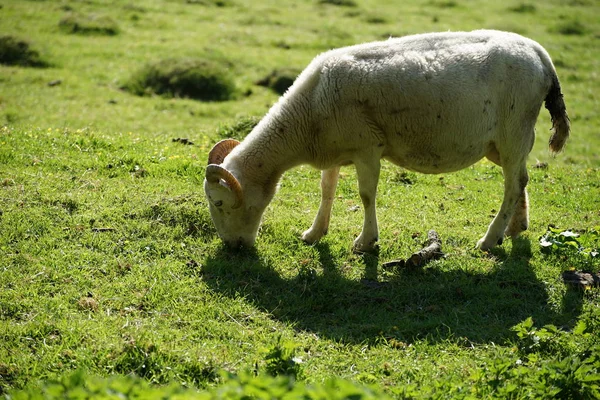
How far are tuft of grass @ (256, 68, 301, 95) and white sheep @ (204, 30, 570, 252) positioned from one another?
9534 mm

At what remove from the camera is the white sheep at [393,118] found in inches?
323

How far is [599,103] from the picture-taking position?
18828 mm

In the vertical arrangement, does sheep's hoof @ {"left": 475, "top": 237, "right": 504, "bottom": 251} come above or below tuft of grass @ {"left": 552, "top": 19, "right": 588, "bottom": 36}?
below

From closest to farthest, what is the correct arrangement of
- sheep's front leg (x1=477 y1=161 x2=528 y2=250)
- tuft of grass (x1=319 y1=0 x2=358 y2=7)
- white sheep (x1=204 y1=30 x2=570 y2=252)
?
white sheep (x1=204 y1=30 x2=570 y2=252), sheep's front leg (x1=477 y1=161 x2=528 y2=250), tuft of grass (x1=319 y1=0 x2=358 y2=7)

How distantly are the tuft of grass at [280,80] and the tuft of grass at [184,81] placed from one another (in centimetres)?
91

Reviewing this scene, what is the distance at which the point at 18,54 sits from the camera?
61.4ft

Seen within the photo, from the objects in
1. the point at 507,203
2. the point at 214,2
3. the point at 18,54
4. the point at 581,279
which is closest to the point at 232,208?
the point at 507,203

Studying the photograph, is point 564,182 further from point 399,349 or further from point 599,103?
point 599,103

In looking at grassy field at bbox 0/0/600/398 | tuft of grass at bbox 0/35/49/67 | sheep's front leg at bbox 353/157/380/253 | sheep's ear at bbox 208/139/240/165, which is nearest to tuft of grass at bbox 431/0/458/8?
grassy field at bbox 0/0/600/398

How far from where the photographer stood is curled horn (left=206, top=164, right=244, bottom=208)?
26.2 feet

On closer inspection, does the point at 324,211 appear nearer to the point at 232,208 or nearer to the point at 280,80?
the point at 232,208

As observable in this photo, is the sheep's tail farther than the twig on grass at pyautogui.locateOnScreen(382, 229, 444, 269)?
Yes

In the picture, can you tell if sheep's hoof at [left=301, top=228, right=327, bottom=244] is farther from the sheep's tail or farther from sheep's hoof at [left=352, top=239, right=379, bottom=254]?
the sheep's tail

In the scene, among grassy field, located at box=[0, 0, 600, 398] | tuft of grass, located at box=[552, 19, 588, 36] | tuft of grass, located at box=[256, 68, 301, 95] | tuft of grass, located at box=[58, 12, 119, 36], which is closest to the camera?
grassy field, located at box=[0, 0, 600, 398]
